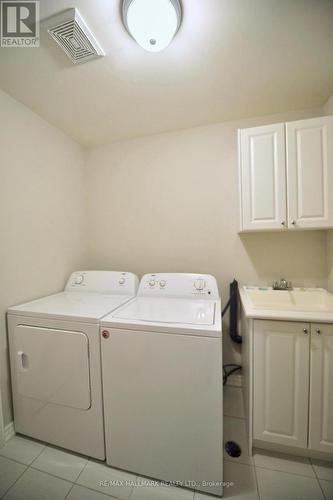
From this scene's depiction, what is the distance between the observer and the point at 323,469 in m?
1.15

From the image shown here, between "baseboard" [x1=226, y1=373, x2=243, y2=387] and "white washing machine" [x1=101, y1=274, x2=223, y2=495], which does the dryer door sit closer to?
"white washing machine" [x1=101, y1=274, x2=223, y2=495]

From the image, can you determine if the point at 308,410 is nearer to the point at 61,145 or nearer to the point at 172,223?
the point at 172,223

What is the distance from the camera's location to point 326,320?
1073 millimetres

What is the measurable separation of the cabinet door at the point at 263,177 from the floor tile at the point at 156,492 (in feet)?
5.50

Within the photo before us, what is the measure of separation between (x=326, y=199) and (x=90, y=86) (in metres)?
1.88

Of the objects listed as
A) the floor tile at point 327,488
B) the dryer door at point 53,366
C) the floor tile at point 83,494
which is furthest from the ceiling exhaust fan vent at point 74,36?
the floor tile at point 327,488

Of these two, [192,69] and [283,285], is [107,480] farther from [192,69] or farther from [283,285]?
[192,69]

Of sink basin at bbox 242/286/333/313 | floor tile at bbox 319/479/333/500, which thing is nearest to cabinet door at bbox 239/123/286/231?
sink basin at bbox 242/286/333/313

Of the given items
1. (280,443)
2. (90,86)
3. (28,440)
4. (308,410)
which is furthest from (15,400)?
(90,86)

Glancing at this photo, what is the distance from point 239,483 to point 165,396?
678mm

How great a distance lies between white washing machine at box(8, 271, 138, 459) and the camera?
1174 millimetres

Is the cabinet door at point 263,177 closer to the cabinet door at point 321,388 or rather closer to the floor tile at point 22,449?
the cabinet door at point 321,388

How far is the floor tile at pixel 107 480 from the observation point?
106cm

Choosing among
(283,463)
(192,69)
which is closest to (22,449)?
(283,463)
